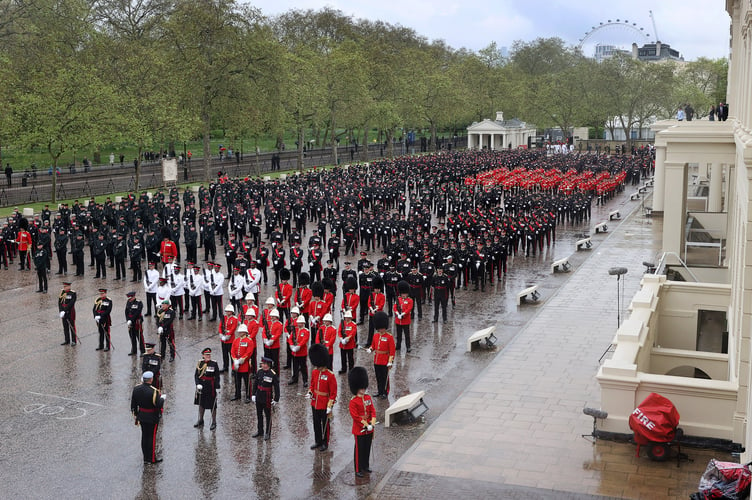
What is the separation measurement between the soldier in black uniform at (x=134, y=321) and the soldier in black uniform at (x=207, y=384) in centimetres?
412

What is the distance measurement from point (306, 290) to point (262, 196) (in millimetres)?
20668

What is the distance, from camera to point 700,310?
17422mm

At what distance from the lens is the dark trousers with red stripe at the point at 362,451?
10.8 meters

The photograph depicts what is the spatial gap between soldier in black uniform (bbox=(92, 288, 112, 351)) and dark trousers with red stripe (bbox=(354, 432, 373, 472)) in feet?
24.9

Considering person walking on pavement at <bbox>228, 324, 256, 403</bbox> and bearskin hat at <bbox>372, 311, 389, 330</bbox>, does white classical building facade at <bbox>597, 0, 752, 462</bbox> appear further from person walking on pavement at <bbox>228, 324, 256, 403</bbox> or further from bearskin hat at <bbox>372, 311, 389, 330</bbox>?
person walking on pavement at <bbox>228, 324, 256, 403</bbox>

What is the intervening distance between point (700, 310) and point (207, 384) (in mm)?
10530

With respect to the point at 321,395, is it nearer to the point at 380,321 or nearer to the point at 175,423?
the point at 380,321

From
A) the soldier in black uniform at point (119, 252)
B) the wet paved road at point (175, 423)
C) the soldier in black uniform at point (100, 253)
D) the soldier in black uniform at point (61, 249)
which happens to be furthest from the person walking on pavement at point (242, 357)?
the soldier in black uniform at point (61, 249)

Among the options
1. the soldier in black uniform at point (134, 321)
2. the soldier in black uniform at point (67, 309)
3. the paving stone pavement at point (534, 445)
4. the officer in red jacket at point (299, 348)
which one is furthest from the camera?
the soldier in black uniform at point (67, 309)

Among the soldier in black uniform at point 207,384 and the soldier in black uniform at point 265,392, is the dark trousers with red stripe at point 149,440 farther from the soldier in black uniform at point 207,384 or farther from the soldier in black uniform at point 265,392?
the soldier in black uniform at point 265,392

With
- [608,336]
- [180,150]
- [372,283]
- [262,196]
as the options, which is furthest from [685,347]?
[180,150]

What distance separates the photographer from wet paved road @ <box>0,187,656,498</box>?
1067 centimetres

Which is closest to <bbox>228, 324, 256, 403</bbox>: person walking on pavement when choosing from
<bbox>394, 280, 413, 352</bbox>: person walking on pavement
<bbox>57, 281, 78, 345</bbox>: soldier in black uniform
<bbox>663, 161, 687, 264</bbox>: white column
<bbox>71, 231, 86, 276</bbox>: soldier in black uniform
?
<bbox>394, 280, 413, 352</bbox>: person walking on pavement

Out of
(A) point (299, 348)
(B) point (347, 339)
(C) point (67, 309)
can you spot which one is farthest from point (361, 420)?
(C) point (67, 309)
